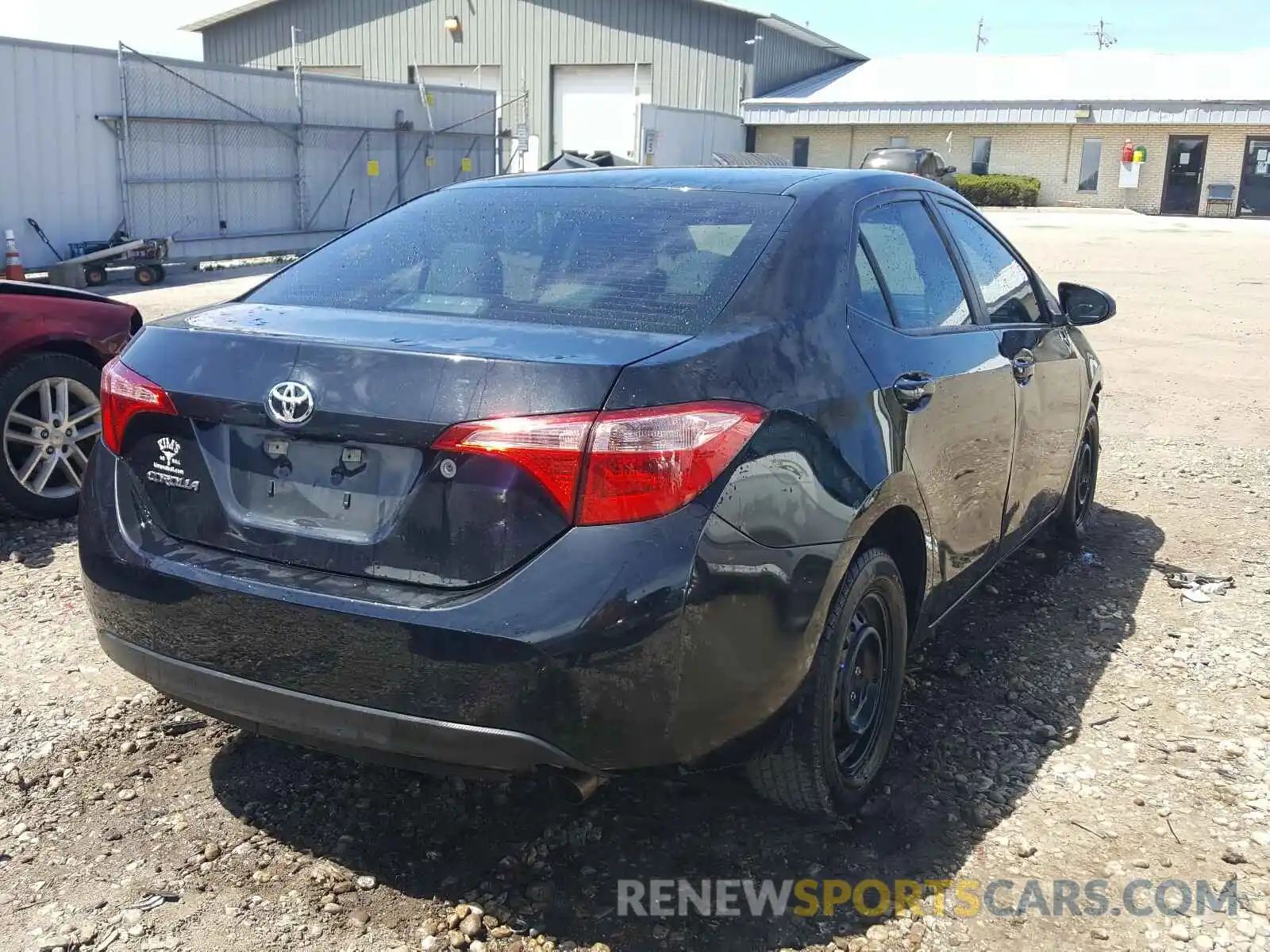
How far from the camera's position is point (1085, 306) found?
15.8ft

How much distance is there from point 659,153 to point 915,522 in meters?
32.4

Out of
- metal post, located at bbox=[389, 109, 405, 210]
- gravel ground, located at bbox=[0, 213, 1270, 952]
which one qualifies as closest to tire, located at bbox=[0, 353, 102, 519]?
gravel ground, located at bbox=[0, 213, 1270, 952]

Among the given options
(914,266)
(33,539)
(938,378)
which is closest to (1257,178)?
(914,266)

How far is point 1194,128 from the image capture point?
4025cm

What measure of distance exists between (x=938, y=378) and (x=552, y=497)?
1.47 metres

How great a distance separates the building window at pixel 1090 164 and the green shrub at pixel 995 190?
2492mm

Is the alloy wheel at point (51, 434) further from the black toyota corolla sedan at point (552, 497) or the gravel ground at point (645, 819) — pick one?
the black toyota corolla sedan at point (552, 497)

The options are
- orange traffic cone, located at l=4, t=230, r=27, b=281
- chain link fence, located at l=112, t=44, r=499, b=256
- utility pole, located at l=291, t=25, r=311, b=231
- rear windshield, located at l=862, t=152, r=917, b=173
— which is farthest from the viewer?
rear windshield, located at l=862, t=152, r=917, b=173

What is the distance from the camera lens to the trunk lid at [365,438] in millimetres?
2418

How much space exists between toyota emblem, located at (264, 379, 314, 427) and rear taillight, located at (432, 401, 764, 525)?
0.34 metres

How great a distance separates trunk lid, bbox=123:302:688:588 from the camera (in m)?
2.42

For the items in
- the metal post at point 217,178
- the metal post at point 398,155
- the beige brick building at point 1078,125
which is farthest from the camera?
the beige brick building at point 1078,125

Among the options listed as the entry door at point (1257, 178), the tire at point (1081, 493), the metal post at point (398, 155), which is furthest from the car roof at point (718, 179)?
the entry door at point (1257, 178)

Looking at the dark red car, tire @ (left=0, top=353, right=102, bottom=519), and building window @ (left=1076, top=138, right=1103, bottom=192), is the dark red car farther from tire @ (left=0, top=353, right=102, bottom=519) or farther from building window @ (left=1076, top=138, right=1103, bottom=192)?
building window @ (left=1076, top=138, right=1103, bottom=192)
